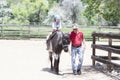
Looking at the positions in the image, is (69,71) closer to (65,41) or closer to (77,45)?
(77,45)

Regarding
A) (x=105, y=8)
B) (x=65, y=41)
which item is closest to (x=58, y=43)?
(x=65, y=41)

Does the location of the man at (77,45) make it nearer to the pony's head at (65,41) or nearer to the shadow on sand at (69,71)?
the pony's head at (65,41)

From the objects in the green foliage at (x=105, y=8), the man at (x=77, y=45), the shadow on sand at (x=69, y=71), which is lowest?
the shadow on sand at (x=69, y=71)

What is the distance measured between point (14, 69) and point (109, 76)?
320 centimetres

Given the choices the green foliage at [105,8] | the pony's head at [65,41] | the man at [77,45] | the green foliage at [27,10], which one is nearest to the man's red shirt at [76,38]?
the man at [77,45]

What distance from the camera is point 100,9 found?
550 inches

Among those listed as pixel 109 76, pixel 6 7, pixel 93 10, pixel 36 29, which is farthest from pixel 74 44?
pixel 6 7

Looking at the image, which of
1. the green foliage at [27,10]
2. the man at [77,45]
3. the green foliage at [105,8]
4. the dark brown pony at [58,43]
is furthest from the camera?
the green foliage at [27,10]

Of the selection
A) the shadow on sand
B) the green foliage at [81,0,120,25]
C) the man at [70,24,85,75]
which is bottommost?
the shadow on sand

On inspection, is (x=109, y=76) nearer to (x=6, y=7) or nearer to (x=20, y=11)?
(x=20, y=11)

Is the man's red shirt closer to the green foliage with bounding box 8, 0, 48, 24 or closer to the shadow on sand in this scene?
the shadow on sand

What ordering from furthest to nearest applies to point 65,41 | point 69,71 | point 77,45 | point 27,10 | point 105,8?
point 27,10 < point 105,8 < point 69,71 < point 77,45 < point 65,41

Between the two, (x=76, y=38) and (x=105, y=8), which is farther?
(x=105, y=8)

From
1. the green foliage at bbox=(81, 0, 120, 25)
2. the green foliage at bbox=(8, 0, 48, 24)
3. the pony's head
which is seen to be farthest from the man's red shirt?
the green foliage at bbox=(8, 0, 48, 24)
